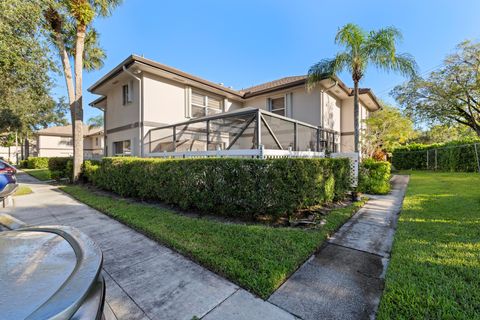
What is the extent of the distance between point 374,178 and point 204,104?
905 cm

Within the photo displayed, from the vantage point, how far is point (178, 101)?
10.8 m

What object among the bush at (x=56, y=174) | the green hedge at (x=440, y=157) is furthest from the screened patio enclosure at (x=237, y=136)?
the green hedge at (x=440, y=157)

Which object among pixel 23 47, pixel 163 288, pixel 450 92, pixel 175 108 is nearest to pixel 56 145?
pixel 23 47

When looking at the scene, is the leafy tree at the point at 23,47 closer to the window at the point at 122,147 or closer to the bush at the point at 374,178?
the window at the point at 122,147

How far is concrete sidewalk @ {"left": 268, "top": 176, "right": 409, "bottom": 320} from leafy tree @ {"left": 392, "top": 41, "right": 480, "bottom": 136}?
656 inches

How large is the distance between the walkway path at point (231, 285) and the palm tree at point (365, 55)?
7.94 metres

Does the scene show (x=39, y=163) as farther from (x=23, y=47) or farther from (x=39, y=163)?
(x=23, y=47)

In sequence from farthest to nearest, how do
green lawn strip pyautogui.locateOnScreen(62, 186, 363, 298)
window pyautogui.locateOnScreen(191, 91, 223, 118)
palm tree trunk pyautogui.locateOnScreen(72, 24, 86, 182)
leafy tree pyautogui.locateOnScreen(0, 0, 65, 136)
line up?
window pyautogui.locateOnScreen(191, 91, 223, 118) < palm tree trunk pyautogui.locateOnScreen(72, 24, 86, 182) < leafy tree pyautogui.locateOnScreen(0, 0, 65, 136) < green lawn strip pyautogui.locateOnScreen(62, 186, 363, 298)

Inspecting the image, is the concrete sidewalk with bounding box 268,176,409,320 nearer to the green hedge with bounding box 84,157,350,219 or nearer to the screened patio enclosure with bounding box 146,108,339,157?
the green hedge with bounding box 84,157,350,219

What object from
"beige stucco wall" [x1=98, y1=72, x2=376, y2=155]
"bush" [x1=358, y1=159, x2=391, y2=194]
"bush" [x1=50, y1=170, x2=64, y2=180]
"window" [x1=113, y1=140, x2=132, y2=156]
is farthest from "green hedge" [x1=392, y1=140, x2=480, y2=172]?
"bush" [x1=50, y1=170, x2=64, y2=180]

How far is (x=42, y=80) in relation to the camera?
10.4 meters

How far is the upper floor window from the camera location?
488 inches

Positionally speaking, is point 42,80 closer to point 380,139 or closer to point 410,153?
point 380,139

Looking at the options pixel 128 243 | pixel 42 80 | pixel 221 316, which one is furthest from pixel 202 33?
pixel 221 316
